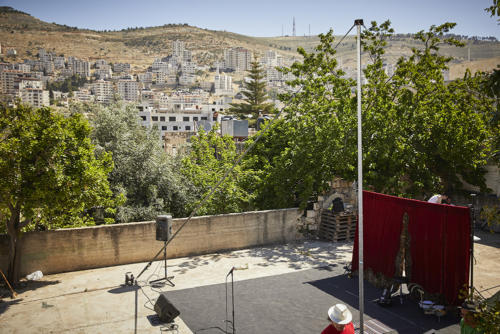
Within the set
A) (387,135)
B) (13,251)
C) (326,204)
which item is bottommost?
(13,251)

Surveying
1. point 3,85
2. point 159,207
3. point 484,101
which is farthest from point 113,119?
point 3,85

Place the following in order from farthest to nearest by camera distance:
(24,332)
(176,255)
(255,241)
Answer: (255,241)
(176,255)
(24,332)

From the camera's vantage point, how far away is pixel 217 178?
16891 millimetres

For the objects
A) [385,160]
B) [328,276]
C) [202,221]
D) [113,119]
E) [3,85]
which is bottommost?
[328,276]

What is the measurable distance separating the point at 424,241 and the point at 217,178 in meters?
9.33

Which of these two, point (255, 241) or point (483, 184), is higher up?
point (483, 184)

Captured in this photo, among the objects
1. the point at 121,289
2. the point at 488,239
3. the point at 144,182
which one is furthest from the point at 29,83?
the point at 488,239

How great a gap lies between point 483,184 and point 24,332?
61.4ft

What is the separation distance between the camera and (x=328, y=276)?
11633mm

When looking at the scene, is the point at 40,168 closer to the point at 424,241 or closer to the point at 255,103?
the point at 424,241

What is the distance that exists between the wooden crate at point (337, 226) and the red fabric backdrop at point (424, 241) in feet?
13.4

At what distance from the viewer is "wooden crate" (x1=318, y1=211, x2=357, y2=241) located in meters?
15.5

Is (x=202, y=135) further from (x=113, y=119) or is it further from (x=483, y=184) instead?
(x=483, y=184)

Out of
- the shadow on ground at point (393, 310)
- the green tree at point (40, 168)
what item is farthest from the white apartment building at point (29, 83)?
the shadow on ground at point (393, 310)
